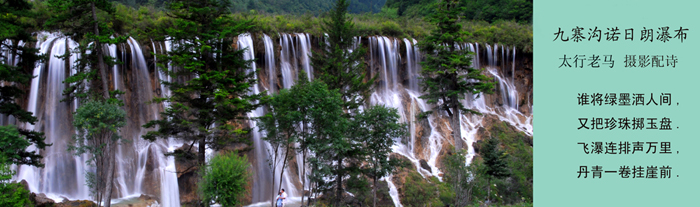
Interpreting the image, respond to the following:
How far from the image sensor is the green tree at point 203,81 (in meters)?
16.3

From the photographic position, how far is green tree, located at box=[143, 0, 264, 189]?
16.3 meters

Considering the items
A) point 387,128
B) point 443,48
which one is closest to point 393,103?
point 443,48

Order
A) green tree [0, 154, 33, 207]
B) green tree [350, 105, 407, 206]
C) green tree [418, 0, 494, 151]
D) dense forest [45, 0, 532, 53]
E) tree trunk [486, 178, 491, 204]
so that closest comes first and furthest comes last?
green tree [0, 154, 33, 207] → green tree [350, 105, 407, 206] → tree trunk [486, 178, 491, 204] → green tree [418, 0, 494, 151] → dense forest [45, 0, 532, 53]

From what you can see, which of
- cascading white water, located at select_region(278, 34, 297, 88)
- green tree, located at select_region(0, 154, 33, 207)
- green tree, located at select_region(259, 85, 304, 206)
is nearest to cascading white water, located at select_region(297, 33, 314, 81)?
cascading white water, located at select_region(278, 34, 297, 88)

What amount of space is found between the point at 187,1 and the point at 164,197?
372 inches

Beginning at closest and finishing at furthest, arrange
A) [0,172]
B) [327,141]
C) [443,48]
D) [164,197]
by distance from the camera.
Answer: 1. [0,172]
2. [327,141]
3. [164,197]
4. [443,48]

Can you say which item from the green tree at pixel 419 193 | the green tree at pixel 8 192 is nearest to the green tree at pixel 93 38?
the green tree at pixel 8 192

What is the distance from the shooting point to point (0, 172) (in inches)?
515

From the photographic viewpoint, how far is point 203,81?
16672 mm

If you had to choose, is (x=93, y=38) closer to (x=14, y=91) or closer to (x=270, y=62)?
(x=14, y=91)

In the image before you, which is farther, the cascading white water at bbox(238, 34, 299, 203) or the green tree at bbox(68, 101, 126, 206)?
the cascading white water at bbox(238, 34, 299, 203)

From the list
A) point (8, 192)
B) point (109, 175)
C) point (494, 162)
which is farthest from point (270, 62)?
point (8, 192)

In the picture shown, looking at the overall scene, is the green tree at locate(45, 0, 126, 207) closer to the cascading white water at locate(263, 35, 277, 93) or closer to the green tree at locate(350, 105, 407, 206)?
the green tree at locate(350, 105, 407, 206)
